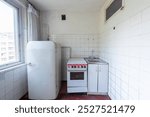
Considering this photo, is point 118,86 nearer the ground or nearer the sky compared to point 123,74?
nearer the ground

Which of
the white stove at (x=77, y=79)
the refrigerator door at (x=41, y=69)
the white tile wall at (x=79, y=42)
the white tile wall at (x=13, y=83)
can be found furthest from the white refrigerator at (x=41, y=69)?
the white tile wall at (x=79, y=42)

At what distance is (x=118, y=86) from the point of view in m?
2.17

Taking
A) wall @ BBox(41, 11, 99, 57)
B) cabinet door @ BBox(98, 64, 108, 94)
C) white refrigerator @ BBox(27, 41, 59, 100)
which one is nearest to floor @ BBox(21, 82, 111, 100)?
cabinet door @ BBox(98, 64, 108, 94)

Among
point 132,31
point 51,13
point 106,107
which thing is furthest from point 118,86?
point 51,13

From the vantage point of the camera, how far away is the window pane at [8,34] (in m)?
2.24

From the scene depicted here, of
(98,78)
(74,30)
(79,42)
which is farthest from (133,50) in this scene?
(74,30)

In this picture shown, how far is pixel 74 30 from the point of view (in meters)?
3.83

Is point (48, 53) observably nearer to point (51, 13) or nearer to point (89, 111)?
point (89, 111)

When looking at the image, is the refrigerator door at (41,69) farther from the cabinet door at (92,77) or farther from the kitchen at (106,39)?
the cabinet door at (92,77)

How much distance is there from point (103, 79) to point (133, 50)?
4.50ft

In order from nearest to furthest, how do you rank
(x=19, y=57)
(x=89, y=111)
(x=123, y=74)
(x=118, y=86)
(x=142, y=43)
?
(x=89, y=111), (x=142, y=43), (x=123, y=74), (x=118, y=86), (x=19, y=57)

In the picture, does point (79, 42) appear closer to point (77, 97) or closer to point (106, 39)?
point (106, 39)

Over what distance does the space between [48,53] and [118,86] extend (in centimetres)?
143

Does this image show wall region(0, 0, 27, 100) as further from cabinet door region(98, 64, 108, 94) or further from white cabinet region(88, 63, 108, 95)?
cabinet door region(98, 64, 108, 94)
